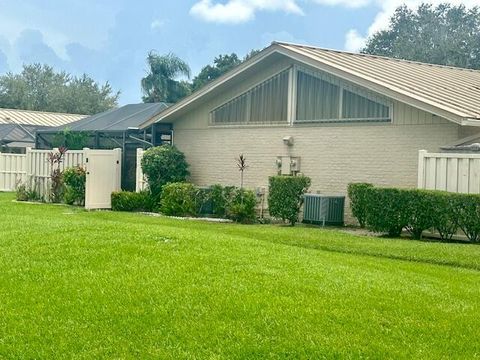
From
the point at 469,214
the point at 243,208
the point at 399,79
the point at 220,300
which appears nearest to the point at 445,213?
the point at 469,214

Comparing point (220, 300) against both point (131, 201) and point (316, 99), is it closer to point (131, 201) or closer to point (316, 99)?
point (316, 99)

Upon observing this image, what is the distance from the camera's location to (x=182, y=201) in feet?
60.8

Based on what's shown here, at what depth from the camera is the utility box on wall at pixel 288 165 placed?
1836 cm

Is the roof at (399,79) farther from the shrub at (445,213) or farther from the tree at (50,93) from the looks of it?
the tree at (50,93)

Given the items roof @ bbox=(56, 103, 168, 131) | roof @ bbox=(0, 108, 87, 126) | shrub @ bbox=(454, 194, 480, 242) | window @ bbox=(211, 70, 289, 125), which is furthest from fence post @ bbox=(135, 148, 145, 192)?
roof @ bbox=(0, 108, 87, 126)

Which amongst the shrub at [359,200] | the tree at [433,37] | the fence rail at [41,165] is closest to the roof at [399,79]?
the shrub at [359,200]

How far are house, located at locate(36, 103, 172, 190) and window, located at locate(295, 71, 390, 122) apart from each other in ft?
17.7

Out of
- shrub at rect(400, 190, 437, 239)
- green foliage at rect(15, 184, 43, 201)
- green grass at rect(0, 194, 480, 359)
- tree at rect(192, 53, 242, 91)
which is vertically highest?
tree at rect(192, 53, 242, 91)

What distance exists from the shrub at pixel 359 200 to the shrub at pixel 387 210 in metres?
0.22

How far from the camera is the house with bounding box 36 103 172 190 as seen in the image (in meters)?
22.8

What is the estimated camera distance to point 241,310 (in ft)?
22.9

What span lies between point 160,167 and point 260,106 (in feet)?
11.1

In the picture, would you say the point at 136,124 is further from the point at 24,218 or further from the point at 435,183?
the point at 435,183

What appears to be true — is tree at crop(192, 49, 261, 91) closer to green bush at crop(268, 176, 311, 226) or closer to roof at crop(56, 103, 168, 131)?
roof at crop(56, 103, 168, 131)
